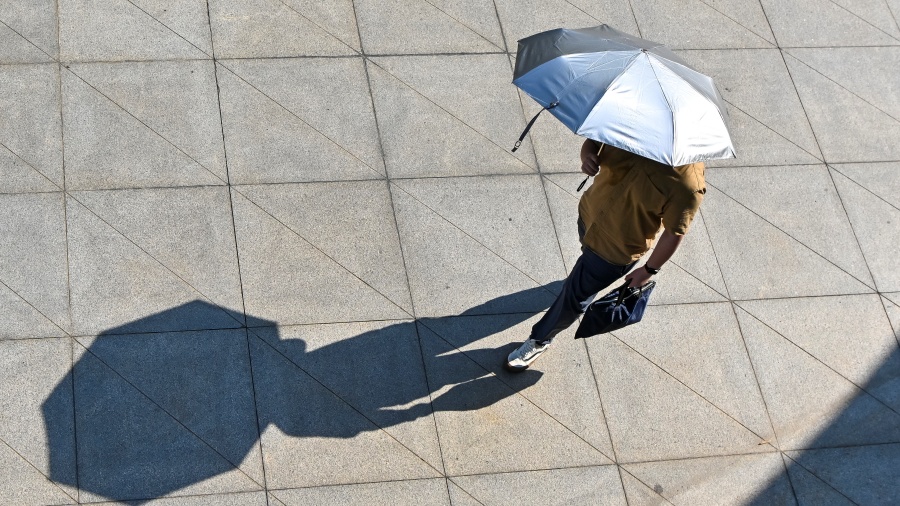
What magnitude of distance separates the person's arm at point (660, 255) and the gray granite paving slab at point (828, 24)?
3.85m

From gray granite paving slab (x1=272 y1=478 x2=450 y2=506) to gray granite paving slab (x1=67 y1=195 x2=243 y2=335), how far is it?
3.77 ft

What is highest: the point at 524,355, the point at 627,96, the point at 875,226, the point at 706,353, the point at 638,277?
the point at 627,96

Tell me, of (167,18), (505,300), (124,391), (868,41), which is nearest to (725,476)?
(505,300)

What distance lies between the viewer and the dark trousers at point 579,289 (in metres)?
5.64

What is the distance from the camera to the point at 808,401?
657 centimetres

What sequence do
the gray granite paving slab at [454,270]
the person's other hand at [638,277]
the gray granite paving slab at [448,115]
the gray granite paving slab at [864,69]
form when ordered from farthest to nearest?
the gray granite paving slab at [864,69], the gray granite paving slab at [448,115], the gray granite paving slab at [454,270], the person's other hand at [638,277]

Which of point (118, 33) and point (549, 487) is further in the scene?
point (118, 33)

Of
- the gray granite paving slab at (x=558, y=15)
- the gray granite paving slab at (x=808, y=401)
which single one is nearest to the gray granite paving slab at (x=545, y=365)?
the gray granite paving slab at (x=808, y=401)

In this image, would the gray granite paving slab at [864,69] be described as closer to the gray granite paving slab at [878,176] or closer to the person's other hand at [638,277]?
the gray granite paving slab at [878,176]

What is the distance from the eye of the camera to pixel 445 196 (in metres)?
7.00

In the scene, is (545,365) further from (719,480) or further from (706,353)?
(719,480)

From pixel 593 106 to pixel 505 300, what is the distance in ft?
6.07

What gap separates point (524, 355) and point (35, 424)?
2779mm

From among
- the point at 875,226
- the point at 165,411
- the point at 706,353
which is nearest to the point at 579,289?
the point at 706,353
